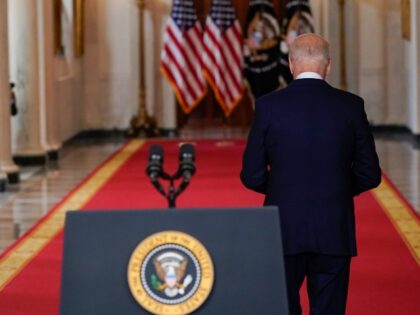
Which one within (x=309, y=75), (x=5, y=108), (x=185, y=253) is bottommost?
(x=5, y=108)

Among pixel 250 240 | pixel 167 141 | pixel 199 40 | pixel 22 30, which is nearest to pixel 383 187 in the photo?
pixel 22 30

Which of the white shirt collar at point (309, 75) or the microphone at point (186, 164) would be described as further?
the white shirt collar at point (309, 75)

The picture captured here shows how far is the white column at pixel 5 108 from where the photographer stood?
15.5 meters

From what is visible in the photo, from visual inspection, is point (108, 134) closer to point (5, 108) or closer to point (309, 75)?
point (5, 108)

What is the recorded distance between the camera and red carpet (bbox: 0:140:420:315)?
821 centimetres

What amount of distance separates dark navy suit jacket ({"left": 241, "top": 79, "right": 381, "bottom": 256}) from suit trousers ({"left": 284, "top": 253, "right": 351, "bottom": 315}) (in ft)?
0.22

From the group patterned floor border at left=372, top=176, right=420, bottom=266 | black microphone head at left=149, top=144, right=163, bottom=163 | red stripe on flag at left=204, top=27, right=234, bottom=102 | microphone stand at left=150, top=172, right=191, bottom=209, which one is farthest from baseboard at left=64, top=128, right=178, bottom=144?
microphone stand at left=150, top=172, right=191, bottom=209

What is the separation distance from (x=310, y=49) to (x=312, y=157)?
1.45 feet

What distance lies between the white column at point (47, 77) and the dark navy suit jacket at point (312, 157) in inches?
516

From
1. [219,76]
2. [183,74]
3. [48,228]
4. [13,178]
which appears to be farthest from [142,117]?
[48,228]

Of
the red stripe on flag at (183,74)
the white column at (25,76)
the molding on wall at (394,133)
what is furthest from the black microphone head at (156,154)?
the red stripe on flag at (183,74)

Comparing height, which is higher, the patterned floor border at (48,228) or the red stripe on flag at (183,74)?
the red stripe on flag at (183,74)

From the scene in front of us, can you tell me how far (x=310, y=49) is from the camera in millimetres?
5316

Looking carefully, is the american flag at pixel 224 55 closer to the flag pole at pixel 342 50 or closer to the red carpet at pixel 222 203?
the flag pole at pixel 342 50
